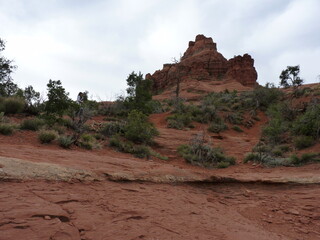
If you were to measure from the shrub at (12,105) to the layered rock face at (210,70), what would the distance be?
161ft

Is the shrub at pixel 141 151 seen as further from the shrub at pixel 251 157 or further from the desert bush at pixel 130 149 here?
the shrub at pixel 251 157

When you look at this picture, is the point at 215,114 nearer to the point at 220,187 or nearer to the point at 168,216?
the point at 220,187

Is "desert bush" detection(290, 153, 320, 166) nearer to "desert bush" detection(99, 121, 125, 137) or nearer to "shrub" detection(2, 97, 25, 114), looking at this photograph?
"desert bush" detection(99, 121, 125, 137)

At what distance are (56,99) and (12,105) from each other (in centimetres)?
349

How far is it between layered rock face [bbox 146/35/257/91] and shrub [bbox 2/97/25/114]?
49102mm

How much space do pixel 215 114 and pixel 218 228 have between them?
18050 mm

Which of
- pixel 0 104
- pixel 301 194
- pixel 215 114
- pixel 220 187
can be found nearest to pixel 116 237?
pixel 220 187

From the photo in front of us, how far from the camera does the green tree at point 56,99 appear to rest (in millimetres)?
10594

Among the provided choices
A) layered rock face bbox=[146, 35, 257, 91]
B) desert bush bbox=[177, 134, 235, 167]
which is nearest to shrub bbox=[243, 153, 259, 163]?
desert bush bbox=[177, 134, 235, 167]

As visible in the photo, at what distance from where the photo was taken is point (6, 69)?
16.2m

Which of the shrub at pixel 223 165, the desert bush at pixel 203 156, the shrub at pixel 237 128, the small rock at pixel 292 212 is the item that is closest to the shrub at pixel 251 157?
the desert bush at pixel 203 156

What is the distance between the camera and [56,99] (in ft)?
35.2

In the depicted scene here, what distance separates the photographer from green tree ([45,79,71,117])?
1059 centimetres

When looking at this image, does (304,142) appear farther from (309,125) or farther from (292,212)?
(292,212)
